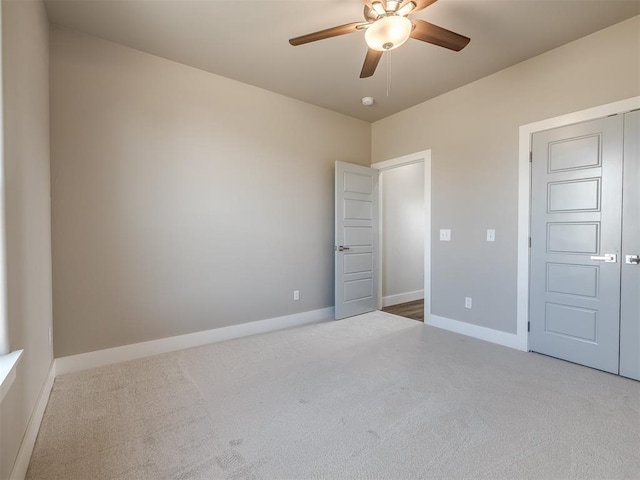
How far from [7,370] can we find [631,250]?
3792mm

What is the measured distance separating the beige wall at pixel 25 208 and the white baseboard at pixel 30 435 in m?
0.04

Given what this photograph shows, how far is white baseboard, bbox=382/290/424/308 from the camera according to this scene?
15.8ft

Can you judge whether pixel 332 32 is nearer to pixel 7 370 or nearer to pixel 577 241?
pixel 7 370

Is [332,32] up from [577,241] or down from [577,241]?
up

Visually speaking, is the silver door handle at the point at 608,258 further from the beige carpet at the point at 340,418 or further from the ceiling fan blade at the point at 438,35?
the ceiling fan blade at the point at 438,35

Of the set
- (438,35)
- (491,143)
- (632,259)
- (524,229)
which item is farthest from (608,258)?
(438,35)

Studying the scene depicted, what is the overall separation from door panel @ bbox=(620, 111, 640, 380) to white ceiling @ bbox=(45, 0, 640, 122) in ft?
3.06

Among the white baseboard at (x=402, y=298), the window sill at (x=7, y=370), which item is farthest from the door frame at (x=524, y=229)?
the window sill at (x=7, y=370)

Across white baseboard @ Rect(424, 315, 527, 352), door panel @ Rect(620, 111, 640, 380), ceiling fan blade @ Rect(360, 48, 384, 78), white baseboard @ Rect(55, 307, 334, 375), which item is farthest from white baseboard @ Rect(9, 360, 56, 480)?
door panel @ Rect(620, 111, 640, 380)

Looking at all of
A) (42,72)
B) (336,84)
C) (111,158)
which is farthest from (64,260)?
(336,84)

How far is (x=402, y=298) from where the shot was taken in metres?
5.07

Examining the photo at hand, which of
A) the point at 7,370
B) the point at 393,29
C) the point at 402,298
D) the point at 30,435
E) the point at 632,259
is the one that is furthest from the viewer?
the point at 402,298

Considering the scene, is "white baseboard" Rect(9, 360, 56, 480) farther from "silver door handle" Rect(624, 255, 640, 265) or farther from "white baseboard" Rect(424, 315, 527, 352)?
"silver door handle" Rect(624, 255, 640, 265)

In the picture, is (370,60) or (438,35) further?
(370,60)
